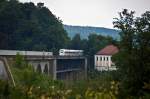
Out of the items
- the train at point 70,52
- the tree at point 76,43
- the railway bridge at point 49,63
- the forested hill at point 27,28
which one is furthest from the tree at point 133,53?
the tree at point 76,43

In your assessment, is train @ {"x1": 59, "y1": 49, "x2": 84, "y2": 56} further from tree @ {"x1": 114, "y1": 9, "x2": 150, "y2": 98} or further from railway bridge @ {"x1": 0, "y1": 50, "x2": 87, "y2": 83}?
tree @ {"x1": 114, "y1": 9, "x2": 150, "y2": 98}

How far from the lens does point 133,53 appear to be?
32.1ft

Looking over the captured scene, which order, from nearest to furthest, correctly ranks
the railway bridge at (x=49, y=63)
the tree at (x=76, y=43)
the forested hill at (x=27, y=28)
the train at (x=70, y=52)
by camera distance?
the railway bridge at (x=49, y=63), the forested hill at (x=27, y=28), the train at (x=70, y=52), the tree at (x=76, y=43)

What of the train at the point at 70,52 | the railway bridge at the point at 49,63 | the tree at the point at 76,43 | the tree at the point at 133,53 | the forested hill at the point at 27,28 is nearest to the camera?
the tree at the point at 133,53

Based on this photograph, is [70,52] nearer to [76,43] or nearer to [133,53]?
[76,43]

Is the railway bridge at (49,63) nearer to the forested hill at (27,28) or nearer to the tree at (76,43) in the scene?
the forested hill at (27,28)

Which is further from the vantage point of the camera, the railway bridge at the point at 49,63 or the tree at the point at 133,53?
the railway bridge at the point at 49,63

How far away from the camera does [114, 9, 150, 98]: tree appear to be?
9508 mm

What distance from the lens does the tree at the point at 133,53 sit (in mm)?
9508

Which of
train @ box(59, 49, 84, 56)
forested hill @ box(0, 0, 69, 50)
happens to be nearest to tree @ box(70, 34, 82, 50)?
train @ box(59, 49, 84, 56)

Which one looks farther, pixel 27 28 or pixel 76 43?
pixel 76 43

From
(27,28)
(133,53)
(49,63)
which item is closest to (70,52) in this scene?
(27,28)

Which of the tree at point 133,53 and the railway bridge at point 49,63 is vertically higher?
the tree at point 133,53

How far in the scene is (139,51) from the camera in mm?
9828
